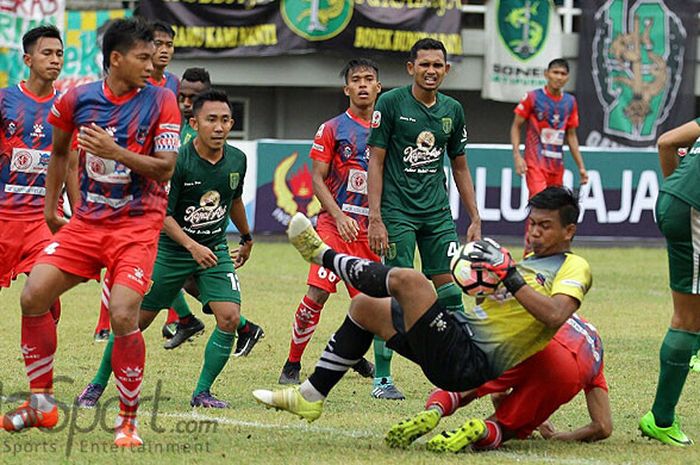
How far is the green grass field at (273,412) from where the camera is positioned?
257 inches

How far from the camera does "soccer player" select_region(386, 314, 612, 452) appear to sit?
6.64 metres

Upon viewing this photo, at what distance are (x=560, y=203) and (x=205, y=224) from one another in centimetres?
266

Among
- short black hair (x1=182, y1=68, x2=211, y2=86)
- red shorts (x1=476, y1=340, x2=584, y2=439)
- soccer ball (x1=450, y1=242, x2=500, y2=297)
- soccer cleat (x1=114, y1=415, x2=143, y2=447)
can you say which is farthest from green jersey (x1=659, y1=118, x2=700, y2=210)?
short black hair (x1=182, y1=68, x2=211, y2=86)

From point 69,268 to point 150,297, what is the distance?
6.15 feet

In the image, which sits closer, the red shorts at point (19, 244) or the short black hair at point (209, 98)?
the short black hair at point (209, 98)

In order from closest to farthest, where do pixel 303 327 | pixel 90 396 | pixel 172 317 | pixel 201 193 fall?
pixel 90 396, pixel 201 193, pixel 303 327, pixel 172 317

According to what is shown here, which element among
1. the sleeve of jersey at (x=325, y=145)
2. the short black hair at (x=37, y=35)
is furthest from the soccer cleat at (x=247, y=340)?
the short black hair at (x=37, y=35)

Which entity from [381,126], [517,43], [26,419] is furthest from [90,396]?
[517,43]

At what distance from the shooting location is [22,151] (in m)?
9.05

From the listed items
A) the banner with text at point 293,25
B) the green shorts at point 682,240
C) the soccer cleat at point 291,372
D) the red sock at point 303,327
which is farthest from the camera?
the banner with text at point 293,25

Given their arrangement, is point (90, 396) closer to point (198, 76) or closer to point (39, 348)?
point (39, 348)

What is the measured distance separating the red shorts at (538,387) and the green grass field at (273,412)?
0.17 m

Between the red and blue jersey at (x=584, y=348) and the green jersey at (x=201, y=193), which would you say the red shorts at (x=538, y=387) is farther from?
the green jersey at (x=201, y=193)

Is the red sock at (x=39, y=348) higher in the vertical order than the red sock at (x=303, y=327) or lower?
higher
